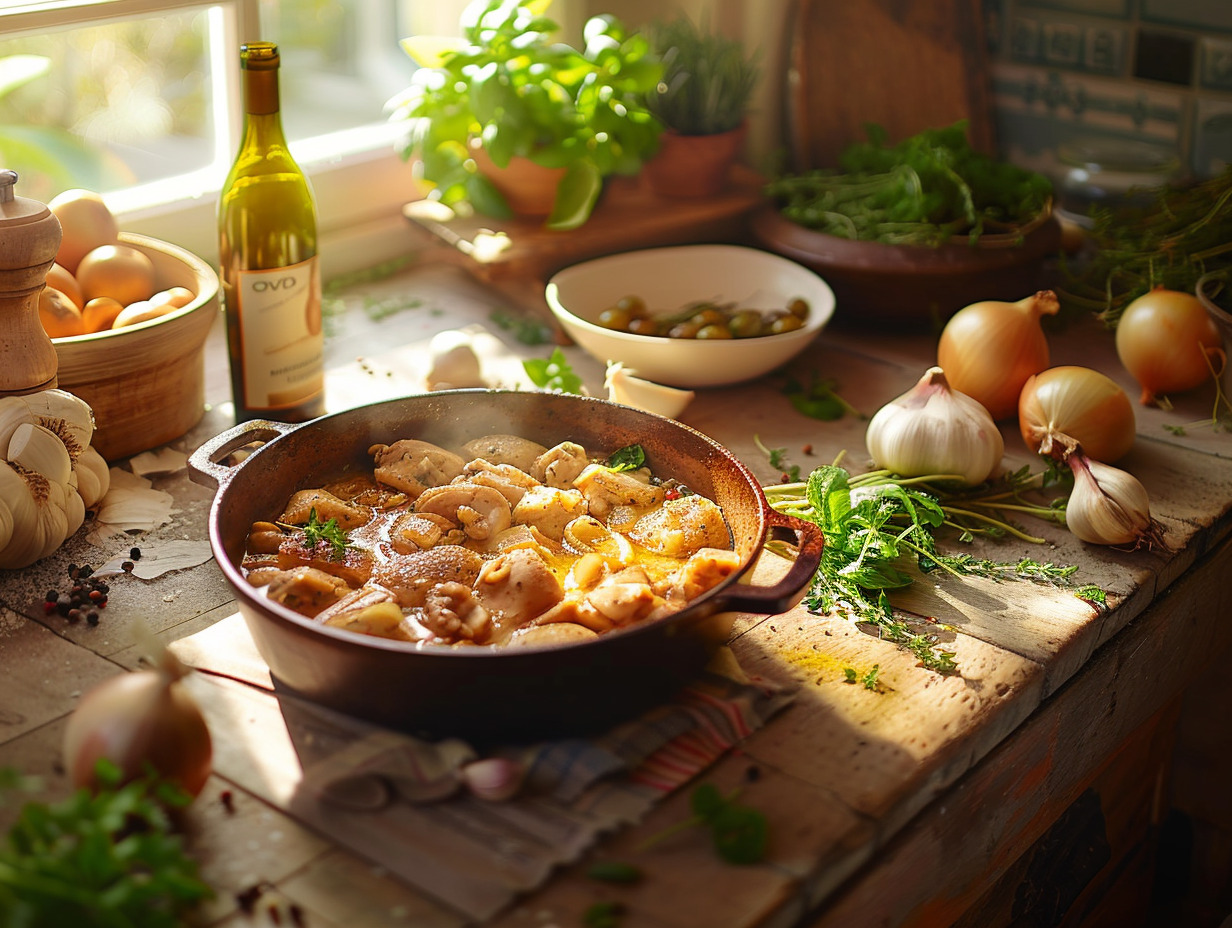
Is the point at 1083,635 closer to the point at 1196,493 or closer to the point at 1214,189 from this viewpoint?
the point at 1196,493

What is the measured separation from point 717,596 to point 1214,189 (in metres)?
1.54

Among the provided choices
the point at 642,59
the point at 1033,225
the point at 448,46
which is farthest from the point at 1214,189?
the point at 448,46

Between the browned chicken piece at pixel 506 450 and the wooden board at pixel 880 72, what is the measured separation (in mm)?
1304

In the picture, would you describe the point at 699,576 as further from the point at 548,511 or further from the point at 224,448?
the point at 224,448

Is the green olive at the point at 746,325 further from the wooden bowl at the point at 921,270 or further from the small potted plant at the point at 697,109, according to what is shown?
the small potted plant at the point at 697,109

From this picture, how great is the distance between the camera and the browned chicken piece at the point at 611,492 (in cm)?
151

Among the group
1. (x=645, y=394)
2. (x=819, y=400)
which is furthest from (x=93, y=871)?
(x=819, y=400)

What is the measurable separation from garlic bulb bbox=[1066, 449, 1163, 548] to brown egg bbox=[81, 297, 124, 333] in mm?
1340

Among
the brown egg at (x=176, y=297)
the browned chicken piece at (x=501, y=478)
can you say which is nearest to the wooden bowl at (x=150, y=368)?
the brown egg at (x=176, y=297)

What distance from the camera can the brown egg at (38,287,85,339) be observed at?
5.24 feet

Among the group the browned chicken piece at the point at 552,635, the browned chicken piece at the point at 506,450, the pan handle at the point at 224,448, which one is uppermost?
the pan handle at the point at 224,448

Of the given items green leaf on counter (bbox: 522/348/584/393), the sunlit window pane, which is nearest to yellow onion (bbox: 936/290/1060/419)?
green leaf on counter (bbox: 522/348/584/393)

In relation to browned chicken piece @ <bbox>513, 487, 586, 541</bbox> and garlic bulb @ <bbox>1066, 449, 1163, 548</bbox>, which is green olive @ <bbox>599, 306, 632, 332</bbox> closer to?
browned chicken piece @ <bbox>513, 487, 586, 541</bbox>

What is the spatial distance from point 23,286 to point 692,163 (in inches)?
54.4
